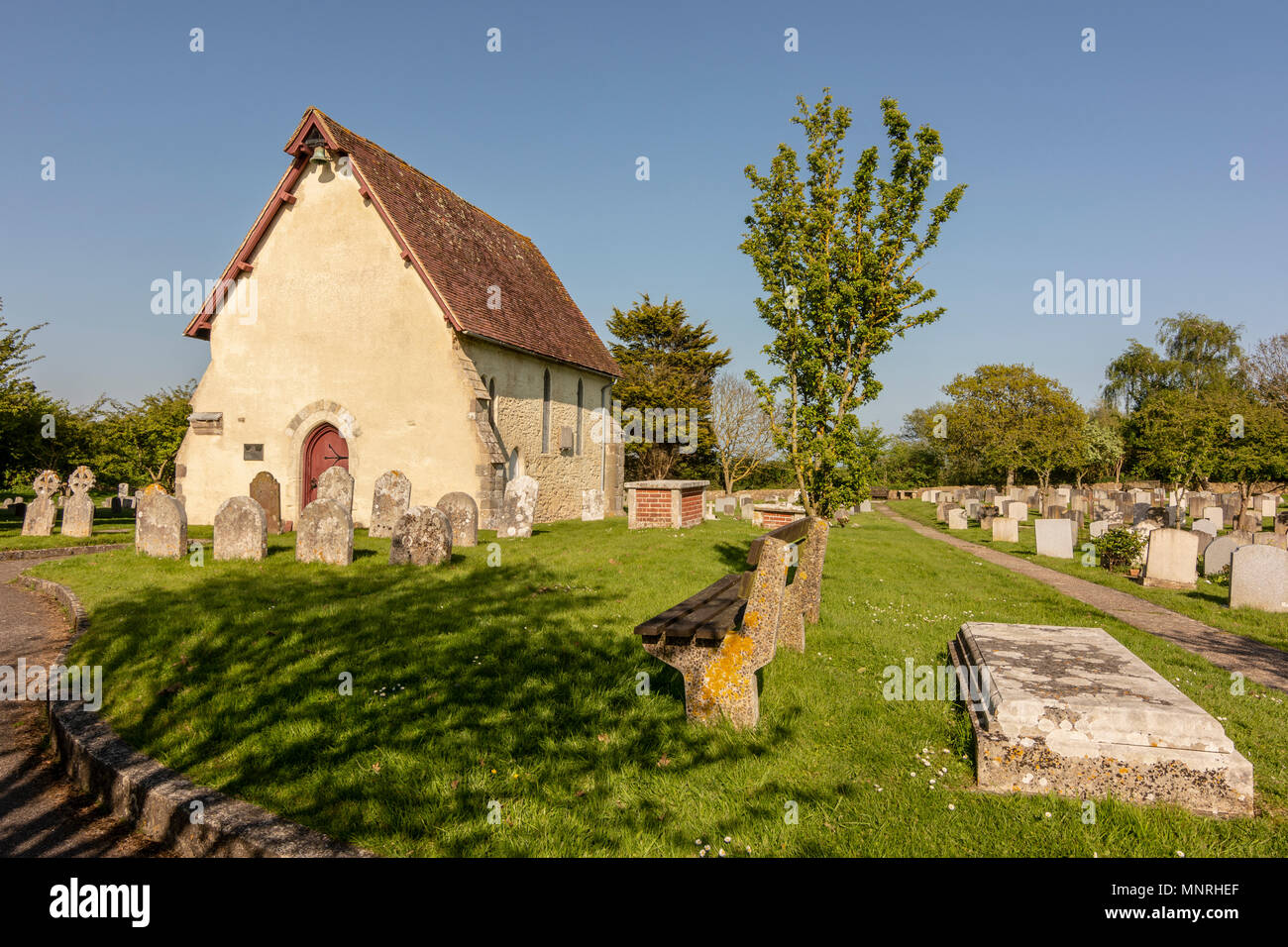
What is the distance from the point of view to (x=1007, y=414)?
4684cm

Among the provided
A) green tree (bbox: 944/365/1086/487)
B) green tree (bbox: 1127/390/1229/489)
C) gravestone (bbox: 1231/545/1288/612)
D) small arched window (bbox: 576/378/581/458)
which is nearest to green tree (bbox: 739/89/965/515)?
gravestone (bbox: 1231/545/1288/612)

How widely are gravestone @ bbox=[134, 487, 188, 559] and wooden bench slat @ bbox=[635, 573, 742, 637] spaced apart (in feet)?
31.5

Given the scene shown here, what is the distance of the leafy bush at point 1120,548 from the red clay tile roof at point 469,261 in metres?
15.1

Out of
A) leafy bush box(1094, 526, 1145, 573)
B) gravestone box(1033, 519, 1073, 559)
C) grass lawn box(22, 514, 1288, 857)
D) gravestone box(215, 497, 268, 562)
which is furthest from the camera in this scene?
gravestone box(1033, 519, 1073, 559)

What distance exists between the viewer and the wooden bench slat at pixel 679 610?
4.38 m

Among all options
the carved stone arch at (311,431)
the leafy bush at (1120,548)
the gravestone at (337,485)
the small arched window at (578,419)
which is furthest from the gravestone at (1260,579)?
the carved stone arch at (311,431)

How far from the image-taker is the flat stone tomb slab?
11.9 feet

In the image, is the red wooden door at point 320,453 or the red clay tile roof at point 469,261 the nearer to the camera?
the red clay tile roof at point 469,261

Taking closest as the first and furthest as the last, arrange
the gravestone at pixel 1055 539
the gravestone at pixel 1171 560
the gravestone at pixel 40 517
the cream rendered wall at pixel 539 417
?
the gravestone at pixel 1171 560, the gravestone at pixel 40 517, the gravestone at pixel 1055 539, the cream rendered wall at pixel 539 417

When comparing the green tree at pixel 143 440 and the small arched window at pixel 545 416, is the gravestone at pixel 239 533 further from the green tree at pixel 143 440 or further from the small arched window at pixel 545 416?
the green tree at pixel 143 440

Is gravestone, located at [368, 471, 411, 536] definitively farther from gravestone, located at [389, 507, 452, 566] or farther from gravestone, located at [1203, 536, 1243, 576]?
gravestone, located at [1203, 536, 1243, 576]

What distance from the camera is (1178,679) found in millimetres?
5746
